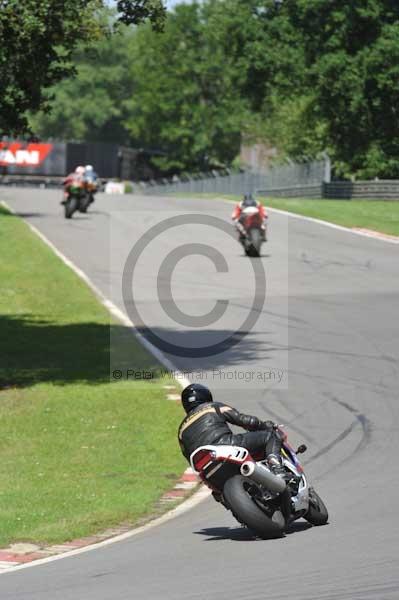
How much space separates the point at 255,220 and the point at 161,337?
33.6 feet

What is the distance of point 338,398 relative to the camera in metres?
16.6

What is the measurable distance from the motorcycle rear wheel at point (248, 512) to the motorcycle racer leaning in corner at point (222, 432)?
0.39 metres

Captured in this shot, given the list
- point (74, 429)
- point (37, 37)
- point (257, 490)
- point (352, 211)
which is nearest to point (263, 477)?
point (257, 490)

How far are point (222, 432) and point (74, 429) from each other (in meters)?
5.34

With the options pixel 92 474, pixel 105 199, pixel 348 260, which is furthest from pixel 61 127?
pixel 92 474

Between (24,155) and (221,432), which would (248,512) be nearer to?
(221,432)

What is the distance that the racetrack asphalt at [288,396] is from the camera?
336 inches

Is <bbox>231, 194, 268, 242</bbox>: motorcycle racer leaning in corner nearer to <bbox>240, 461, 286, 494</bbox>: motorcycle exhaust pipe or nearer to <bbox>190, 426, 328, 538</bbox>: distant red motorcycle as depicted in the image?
<bbox>190, 426, 328, 538</bbox>: distant red motorcycle

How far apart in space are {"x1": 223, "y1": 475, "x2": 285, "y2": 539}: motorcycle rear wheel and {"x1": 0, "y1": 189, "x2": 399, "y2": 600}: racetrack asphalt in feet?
0.37

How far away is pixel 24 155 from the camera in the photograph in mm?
81000

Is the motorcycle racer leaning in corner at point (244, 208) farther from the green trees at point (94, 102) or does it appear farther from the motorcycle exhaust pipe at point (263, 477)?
the green trees at point (94, 102)

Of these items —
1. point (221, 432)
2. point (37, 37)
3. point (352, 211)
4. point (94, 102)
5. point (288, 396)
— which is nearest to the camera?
point (221, 432)

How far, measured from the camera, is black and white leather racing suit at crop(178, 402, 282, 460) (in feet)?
33.8

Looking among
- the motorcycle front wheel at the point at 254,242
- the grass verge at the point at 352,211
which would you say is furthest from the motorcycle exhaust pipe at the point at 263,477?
the grass verge at the point at 352,211
